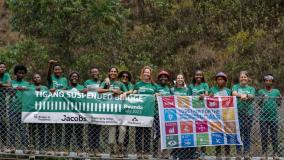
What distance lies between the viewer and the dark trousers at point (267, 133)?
869 centimetres

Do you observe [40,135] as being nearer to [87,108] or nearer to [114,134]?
[87,108]

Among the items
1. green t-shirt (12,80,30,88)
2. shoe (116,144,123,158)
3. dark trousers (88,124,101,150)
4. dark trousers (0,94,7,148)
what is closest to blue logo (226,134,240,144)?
shoe (116,144,123,158)

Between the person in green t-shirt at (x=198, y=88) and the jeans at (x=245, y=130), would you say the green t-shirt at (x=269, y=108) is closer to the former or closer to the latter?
the jeans at (x=245, y=130)

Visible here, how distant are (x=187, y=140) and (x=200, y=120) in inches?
16.8

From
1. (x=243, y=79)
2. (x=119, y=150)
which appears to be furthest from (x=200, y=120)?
(x=119, y=150)

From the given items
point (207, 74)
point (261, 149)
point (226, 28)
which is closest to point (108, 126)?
point (261, 149)

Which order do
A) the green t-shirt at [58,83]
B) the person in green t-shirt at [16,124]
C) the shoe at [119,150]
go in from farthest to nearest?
the green t-shirt at [58,83], the person in green t-shirt at [16,124], the shoe at [119,150]

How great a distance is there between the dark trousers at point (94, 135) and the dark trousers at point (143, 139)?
683 millimetres

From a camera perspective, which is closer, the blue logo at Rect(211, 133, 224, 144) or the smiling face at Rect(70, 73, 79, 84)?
the blue logo at Rect(211, 133, 224, 144)

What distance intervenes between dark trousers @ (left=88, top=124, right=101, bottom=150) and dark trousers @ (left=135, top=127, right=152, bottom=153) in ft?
2.24

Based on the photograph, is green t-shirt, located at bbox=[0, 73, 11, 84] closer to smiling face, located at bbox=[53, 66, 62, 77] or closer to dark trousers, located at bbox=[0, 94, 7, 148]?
dark trousers, located at bbox=[0, 94, 7, 148]

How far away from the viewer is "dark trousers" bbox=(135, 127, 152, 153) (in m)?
8.62

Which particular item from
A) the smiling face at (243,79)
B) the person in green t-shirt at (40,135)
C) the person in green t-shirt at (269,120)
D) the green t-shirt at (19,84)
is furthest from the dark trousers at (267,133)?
the green t-shirt at (19,84)

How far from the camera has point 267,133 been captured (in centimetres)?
872
